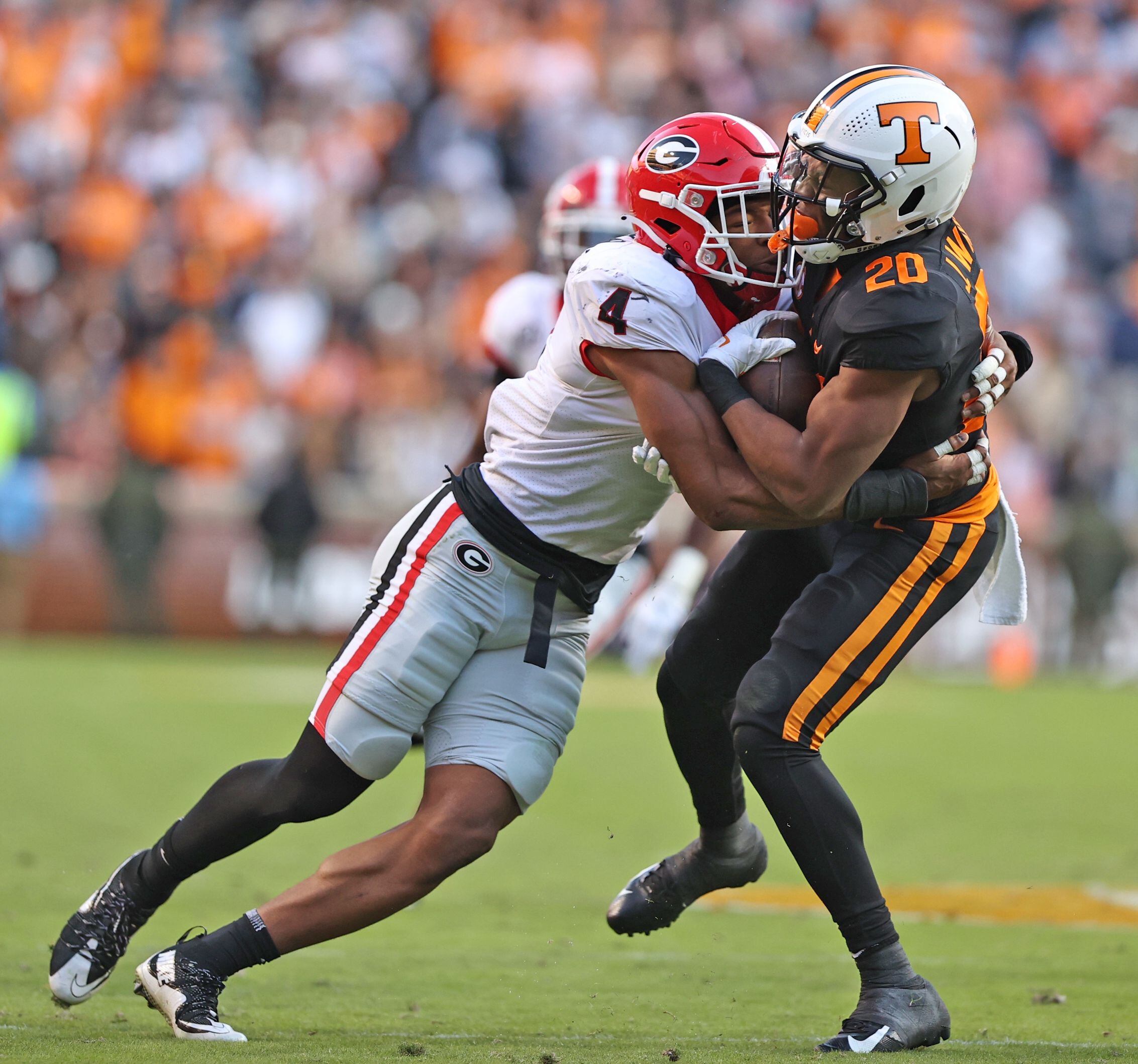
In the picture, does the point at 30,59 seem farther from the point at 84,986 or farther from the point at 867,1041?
the point at 867,1041

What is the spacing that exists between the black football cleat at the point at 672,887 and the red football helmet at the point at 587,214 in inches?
85.8

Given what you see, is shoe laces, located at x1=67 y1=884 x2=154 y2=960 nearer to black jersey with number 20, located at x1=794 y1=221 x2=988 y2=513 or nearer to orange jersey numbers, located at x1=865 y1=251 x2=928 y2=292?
black jersey with number 20, located at x1=794 y1=221 x2=988 y2=513

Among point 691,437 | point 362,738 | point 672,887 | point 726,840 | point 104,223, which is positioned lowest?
point 672,887

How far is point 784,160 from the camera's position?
3.84 metres

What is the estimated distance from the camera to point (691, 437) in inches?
144

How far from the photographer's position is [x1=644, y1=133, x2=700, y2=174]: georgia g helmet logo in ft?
12.7

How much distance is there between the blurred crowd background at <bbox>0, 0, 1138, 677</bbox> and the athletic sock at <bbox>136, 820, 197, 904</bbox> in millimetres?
8370

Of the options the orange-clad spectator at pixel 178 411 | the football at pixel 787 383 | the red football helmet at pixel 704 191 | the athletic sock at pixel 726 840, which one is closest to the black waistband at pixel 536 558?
the football at pixel 787 383

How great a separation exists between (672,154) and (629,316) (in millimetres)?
472

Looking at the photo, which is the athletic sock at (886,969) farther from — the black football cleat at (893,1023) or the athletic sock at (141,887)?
the athletic sock at (141,887)

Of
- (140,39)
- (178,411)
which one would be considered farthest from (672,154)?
(140,39)

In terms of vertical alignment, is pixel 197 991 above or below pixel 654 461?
below

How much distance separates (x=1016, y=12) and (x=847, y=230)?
14390 mm

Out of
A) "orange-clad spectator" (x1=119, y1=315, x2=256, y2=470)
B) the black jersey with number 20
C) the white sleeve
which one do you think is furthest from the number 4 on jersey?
"orange-clad spectator" (x1=119, y1=315, x2=256, y2=470)
